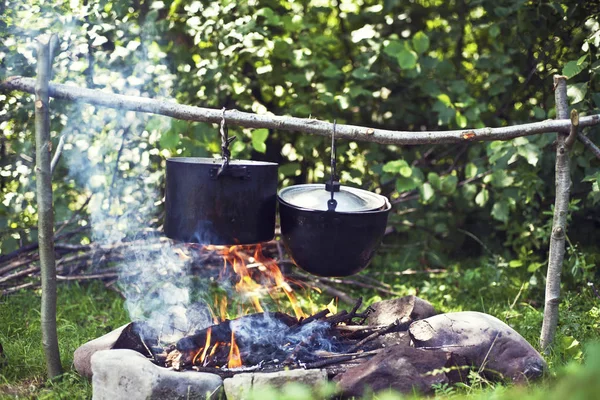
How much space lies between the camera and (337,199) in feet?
10.3

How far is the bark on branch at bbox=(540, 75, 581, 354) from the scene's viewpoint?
3.46m

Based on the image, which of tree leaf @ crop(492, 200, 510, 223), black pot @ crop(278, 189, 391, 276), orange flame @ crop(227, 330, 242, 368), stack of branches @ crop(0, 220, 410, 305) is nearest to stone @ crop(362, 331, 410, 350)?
black pot @ crop(278, 189, 391, 276)

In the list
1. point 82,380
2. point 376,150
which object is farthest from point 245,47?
point 82,380

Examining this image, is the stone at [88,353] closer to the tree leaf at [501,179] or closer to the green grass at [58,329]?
the green grass at [58,329]

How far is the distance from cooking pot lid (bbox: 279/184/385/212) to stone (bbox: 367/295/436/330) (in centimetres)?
78

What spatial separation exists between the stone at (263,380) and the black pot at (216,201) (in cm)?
66

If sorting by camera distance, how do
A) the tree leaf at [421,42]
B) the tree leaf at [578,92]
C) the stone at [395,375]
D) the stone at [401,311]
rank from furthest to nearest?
1. the tree leaf at [421,42]
2. the tree leaf at [578,92]
3. the stone at [401,311]
4. the stone at [395,375]

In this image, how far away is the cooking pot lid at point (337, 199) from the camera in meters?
3.08

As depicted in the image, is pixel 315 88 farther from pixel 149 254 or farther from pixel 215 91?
pixel 149 254

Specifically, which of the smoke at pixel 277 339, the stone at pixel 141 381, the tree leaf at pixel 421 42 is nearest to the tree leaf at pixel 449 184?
the tree leaf at pixel 421 42

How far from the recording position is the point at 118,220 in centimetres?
520

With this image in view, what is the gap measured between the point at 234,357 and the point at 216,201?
0.81 meters

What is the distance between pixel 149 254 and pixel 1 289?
1080mm

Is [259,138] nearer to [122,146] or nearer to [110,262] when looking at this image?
[122,146]
